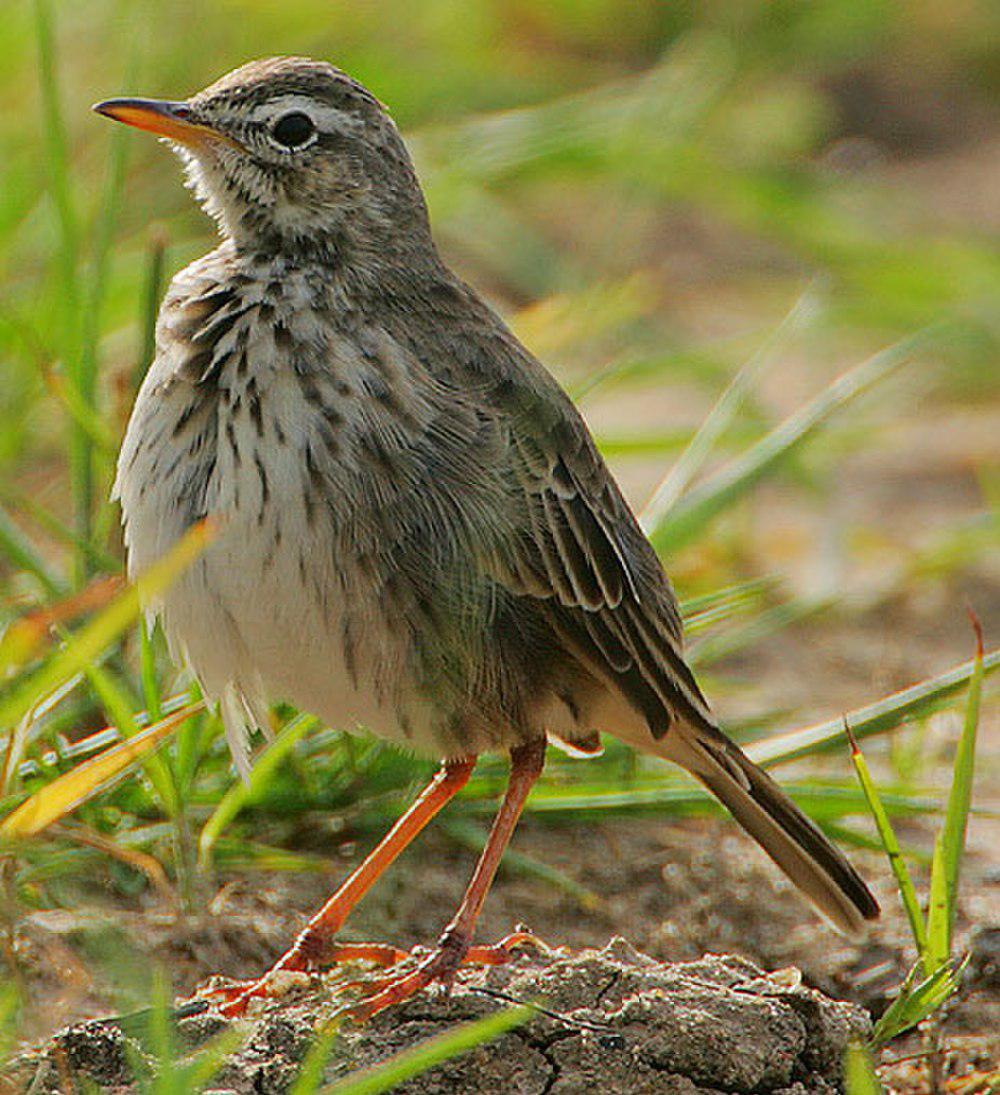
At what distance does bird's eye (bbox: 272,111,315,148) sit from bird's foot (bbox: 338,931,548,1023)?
166 cm

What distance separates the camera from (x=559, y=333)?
6367 millimetres

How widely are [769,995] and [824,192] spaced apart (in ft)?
21.1

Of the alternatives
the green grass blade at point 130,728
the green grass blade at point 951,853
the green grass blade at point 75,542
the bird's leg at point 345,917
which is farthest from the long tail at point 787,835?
the green grass blade at point 75,542

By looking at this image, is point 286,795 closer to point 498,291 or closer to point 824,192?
point 498,291

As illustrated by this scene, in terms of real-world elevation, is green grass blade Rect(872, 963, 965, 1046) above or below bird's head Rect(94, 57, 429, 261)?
below

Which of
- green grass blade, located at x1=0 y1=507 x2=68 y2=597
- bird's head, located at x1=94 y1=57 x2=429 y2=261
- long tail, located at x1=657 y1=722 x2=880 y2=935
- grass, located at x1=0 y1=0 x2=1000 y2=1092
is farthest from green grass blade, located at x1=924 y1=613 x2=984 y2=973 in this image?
green grass blade, located at x1=0 y1=507 x2=68 y2=597

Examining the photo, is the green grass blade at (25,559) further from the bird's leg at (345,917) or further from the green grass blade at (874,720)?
the green grass blade at (874,720)

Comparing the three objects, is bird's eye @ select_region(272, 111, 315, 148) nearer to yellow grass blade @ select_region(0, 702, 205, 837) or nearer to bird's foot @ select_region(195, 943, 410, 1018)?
yellow grass blade @ select_region(0, 702, 205, 837)

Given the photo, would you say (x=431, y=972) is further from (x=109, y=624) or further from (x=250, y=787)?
(x=109, y=624)

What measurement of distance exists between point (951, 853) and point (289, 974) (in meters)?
1.27

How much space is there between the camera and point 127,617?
3.45 m

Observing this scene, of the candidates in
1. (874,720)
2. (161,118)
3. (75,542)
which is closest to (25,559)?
(75,542)

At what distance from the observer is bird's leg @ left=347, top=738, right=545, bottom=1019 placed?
13.5 feet

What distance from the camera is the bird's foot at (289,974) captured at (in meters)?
4.17
